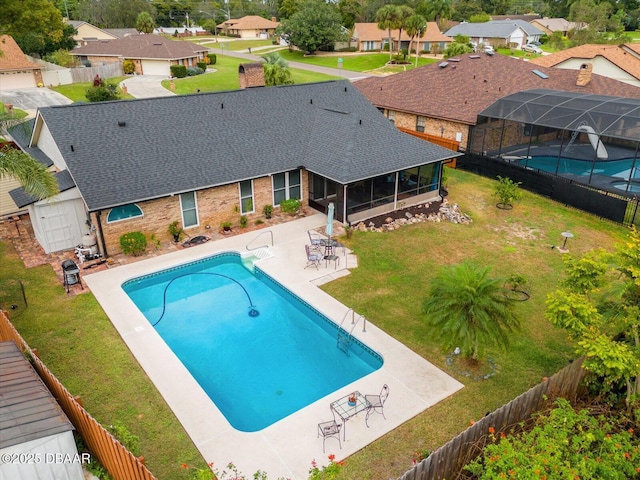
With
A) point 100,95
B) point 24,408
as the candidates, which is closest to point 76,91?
point 100,95

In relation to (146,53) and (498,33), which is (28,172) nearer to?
(146,53)

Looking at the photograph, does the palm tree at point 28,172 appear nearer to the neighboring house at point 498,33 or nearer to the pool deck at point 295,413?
the pool deck at point 295,413

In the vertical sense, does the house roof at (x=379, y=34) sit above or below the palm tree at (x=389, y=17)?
below

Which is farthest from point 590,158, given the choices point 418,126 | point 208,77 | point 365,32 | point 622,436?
point 365,32

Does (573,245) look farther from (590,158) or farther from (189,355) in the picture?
(189,355)

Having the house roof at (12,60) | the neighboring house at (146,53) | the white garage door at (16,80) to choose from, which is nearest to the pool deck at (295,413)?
the house roof at (12,60)
